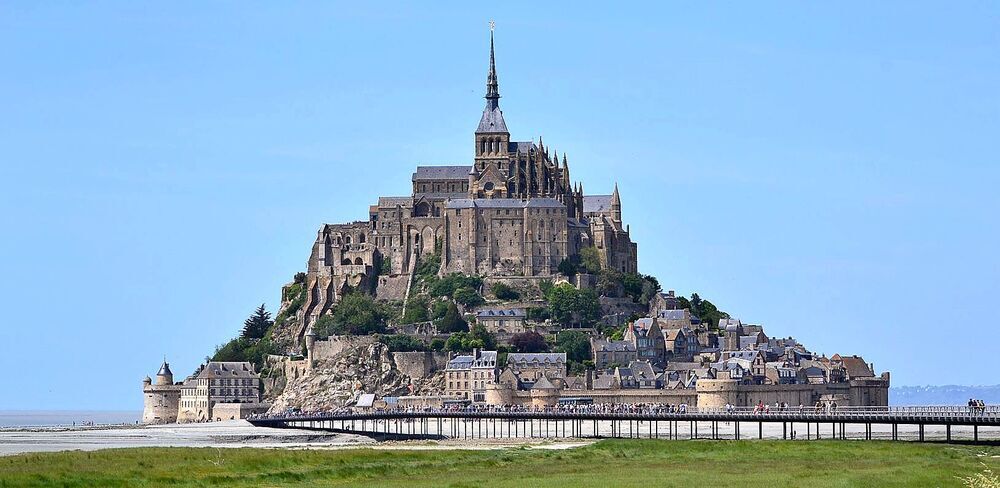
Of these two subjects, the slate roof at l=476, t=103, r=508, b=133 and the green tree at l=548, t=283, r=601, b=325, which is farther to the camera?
the slate roof at l=476, t=103, r=508, b=133

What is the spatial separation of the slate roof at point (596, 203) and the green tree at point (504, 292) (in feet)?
53.0

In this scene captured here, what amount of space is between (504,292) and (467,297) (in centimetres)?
312

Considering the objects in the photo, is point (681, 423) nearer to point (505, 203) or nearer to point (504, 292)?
point (504, 292)

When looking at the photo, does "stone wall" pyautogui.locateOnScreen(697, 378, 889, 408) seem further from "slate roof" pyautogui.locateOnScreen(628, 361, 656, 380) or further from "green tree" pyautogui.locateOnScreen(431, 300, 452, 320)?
"green tree" pyautogui.locateOnScreen(431, 300, 452, 320)

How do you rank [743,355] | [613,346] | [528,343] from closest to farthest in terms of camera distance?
[743,355] < [613,346] < [528,343]

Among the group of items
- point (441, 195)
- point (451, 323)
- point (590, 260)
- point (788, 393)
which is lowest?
point (788, 393)

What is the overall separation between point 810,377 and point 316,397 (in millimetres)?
38031

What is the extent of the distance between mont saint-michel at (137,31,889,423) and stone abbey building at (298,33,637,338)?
0.50ft

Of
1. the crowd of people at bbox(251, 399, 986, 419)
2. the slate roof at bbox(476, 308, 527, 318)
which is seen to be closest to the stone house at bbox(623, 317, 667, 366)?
the slate roof at bbox(476, 308, 527, 318)

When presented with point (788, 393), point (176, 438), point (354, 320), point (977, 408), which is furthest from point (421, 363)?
point (977, 408)

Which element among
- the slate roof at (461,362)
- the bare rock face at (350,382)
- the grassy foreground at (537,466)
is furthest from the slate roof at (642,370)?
the grassy foreground at (537,466)

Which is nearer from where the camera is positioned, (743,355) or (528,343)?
(743,355)

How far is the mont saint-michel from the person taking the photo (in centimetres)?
15062

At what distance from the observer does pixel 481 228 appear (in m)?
168
